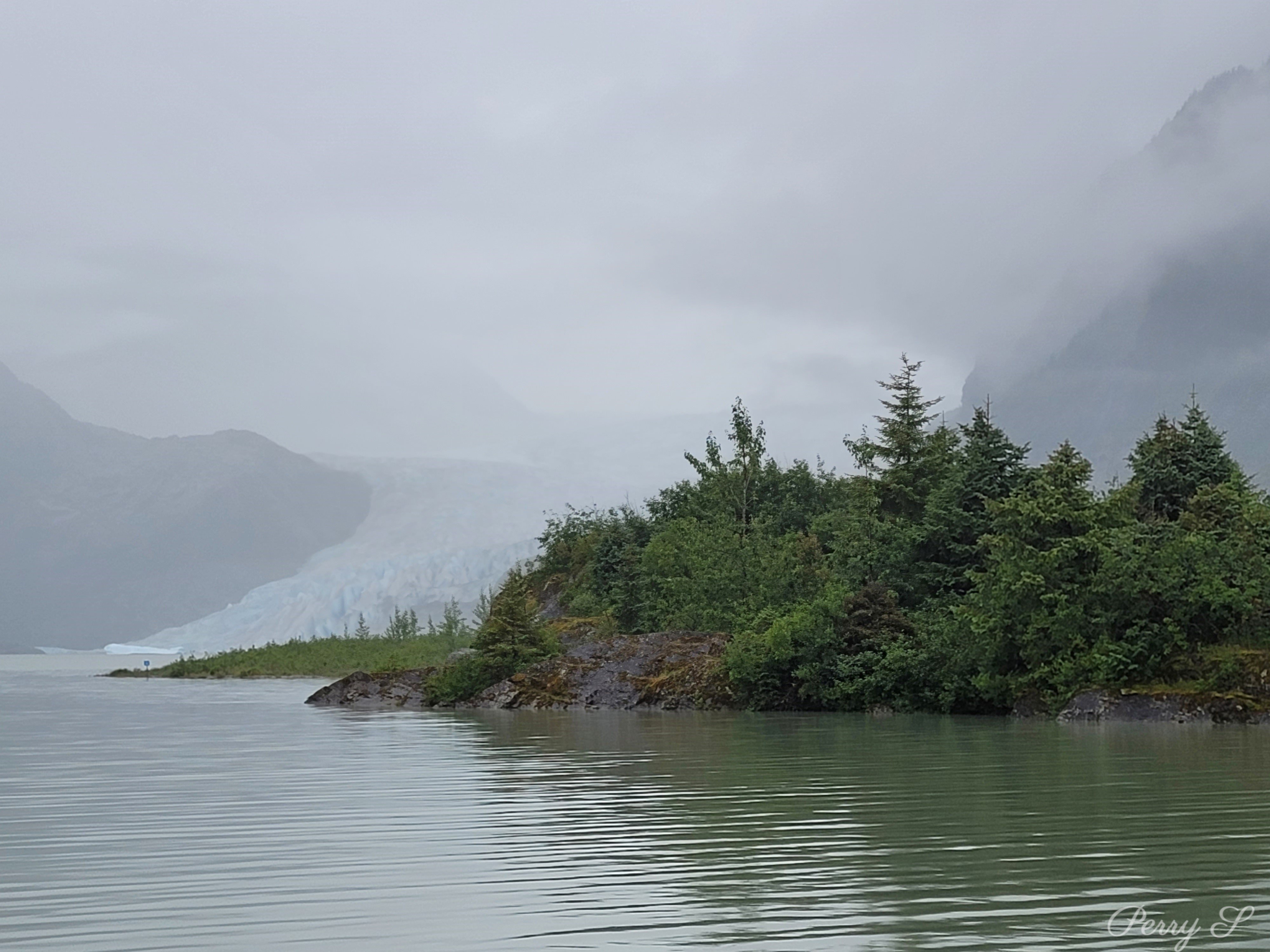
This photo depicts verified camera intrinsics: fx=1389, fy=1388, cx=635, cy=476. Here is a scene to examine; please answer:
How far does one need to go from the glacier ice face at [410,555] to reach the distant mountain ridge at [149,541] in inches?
1624

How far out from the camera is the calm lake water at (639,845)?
27.7 ft

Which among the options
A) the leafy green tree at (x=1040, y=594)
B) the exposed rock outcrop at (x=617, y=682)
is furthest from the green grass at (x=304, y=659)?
the leafy green tree at (x=1040, y=594)

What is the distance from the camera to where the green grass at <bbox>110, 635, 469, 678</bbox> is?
234 ft

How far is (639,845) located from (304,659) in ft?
228

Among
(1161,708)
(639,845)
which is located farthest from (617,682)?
(639,845)

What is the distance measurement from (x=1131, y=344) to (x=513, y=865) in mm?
198350

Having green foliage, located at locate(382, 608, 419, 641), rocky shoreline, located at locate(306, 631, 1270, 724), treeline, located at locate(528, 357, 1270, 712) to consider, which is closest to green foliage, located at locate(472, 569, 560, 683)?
rocky shoreline, located at locate(306, 631, 1270, 724)

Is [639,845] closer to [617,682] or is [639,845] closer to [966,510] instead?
[617,682]

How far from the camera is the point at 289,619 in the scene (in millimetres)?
109062

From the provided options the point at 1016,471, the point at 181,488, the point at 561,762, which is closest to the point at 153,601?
the point at 181,488

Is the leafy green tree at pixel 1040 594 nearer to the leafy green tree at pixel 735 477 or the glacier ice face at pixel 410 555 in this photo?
the leafy green tree at pixel 735 477

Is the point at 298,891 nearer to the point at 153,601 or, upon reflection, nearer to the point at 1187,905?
the point at 1187,905

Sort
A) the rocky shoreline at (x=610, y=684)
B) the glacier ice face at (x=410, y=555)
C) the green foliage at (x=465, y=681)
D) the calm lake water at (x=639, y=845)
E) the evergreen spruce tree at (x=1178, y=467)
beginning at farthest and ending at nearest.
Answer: the glacier ice face at (x=410, y=555) → the green foliage at (x=465, y=681) → the evergreen spruce tree at (x=1178, y=467) → the rocky shoreline at (x=610, y=684) → the calm lake water at (x=639, y=845)

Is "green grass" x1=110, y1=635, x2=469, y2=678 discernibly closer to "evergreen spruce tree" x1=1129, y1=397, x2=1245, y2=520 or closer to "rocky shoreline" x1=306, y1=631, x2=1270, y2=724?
"rocky shoreline" x1=306, y1=631, x2=1270, y2=724
